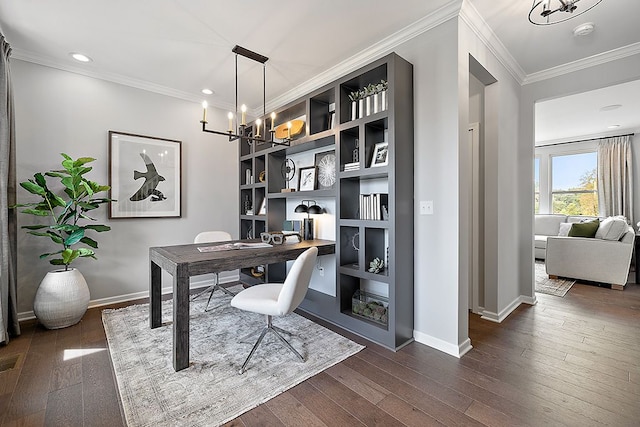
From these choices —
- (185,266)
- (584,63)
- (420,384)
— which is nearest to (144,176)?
(185,266)

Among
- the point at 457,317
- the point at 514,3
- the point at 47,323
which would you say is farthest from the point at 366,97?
the point at 47,323

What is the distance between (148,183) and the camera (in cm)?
363

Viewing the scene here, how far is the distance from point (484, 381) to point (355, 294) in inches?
47.8

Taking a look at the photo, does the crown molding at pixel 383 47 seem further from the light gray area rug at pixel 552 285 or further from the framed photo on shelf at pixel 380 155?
the light gray area rug at pixel 552 285

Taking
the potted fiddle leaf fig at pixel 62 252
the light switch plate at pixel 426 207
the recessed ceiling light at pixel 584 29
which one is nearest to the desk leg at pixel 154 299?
the potted fiddle leaf fig at pixel 62 252

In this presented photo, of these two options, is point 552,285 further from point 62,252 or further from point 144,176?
point 62,252

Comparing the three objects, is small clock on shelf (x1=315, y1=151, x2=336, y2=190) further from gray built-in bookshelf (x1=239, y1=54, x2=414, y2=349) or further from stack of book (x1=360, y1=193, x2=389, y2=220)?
stack of book (x1=360, y1=193, x2=389, y2=220)

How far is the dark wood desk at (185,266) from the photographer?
78.2 inches

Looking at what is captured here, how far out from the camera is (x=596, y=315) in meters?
3.05

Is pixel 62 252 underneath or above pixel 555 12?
underneath

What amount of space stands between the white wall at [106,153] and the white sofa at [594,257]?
16.3 feet

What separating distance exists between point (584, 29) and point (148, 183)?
4.67 m

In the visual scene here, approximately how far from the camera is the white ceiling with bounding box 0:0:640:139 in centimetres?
221

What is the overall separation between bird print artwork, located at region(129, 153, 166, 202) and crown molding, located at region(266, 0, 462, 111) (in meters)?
1.97
